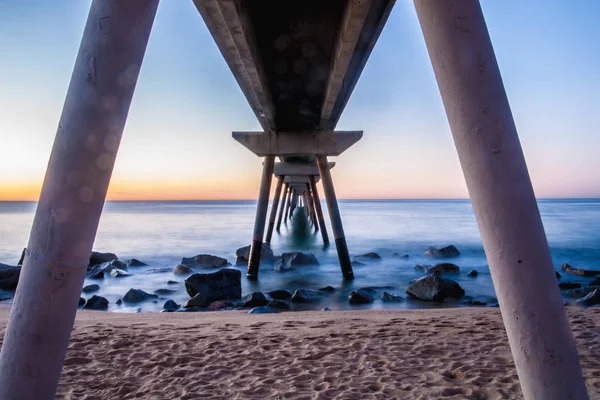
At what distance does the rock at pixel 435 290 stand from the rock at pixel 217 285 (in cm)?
384

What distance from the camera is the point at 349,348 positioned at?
4.16 meters

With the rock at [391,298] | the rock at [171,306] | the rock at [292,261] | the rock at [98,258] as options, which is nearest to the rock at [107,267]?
Answer: the rock at [98,258]

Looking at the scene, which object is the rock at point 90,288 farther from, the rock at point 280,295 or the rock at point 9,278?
the rock at point 280,295

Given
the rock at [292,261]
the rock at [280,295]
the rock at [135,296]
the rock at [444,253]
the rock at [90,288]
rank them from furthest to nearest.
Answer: the rock at [444,253]
the rock at [292,261]
the rock at [90,288]
the rock at [135,296]
the rock at [280,295]

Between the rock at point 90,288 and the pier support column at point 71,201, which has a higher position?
the pier support column at point 71,201

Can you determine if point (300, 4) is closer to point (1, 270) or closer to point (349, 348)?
point (349, 348)

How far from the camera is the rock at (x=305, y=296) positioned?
28.2 feet

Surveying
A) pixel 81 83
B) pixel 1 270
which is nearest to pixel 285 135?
pixel 1 270

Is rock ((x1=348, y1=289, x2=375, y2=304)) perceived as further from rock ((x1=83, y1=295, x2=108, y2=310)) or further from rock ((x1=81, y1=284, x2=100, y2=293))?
rock ((x1=81, y1=284, x2=100, y2=293))

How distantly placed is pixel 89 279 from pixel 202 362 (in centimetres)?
961

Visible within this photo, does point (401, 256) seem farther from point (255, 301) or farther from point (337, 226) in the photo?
point (255, 301)

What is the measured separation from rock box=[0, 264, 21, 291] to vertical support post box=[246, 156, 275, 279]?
575 centimetres

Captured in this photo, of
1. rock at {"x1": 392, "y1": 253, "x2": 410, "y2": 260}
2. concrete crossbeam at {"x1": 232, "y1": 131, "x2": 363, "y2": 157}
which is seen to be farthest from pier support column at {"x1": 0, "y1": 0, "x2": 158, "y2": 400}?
rock at {"x1": 392, "y1": 253, "x2": 410, "y2": 260}

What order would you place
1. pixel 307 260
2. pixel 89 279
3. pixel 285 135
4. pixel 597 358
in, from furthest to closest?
pixel 307 260 < pixel 285 135 < pixel 89 279 < pixel 597 358
